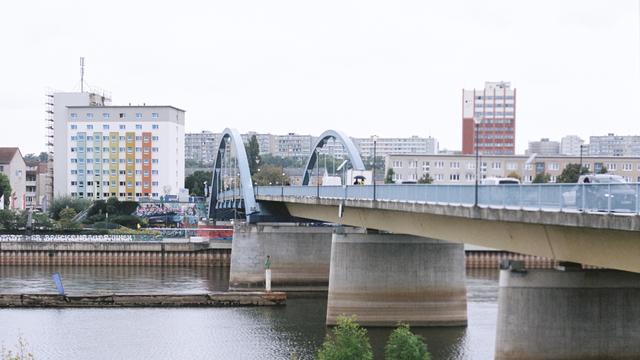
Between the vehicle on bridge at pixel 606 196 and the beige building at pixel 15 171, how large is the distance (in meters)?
148

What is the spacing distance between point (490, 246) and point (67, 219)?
10289 centimetres

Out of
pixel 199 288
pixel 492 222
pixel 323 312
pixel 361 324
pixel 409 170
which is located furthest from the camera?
pixel 409 170

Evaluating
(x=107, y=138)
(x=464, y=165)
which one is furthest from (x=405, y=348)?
(x=107, y=138)

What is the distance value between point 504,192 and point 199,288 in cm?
Answer: 4671

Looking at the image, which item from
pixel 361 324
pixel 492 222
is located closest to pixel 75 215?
pixel 361 324

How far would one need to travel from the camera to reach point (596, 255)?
30.5 m

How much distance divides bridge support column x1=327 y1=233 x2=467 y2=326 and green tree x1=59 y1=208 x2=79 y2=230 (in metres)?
74.9

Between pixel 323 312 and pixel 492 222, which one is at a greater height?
pixel 492 222

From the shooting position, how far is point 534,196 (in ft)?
110

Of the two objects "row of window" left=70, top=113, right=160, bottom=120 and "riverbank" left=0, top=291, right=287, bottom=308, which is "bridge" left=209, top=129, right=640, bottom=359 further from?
"row of window" left=70, top=113, right=160, bottom=120

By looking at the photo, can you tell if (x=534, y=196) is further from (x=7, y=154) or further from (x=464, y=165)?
(x=7, y=154)

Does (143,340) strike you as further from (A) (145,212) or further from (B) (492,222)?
(A) (145,212)

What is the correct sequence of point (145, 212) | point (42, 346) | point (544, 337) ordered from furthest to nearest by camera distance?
1. point (145, 212)
2. point (42, 346)
3. point (544, 337)

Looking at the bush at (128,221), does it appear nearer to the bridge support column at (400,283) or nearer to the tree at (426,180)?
the tree at (426,180)
